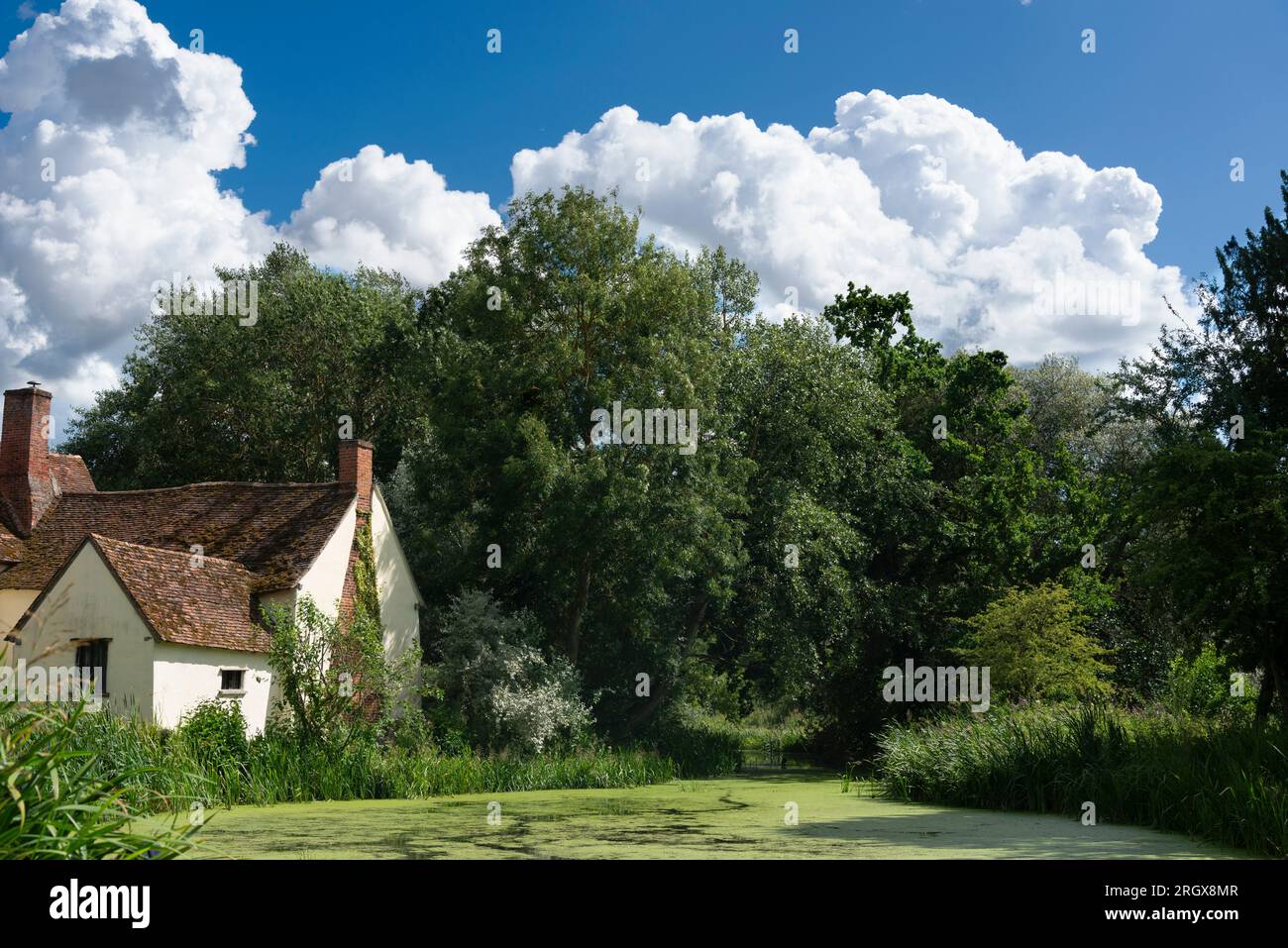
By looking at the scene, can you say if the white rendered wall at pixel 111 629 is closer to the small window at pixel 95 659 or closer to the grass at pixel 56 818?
the small window at pixel 95 659

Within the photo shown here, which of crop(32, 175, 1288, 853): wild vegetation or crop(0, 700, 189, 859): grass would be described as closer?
crop(0, 700, 189, 859): grass

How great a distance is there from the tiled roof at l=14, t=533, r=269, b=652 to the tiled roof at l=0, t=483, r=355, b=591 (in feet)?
2.79

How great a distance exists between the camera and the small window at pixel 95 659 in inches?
951

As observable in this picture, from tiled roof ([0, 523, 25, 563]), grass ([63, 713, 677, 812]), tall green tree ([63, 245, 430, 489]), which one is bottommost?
grass ([63, 713, 677, 812])

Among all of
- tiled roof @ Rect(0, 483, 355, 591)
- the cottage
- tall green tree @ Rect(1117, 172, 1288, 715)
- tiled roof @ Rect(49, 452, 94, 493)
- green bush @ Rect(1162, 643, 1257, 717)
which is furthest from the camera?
tiled roof @ Rect(49, 452, 94, 493)

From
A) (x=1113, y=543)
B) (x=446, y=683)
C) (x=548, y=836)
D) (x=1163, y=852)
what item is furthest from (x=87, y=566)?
(x=1113, y=543)

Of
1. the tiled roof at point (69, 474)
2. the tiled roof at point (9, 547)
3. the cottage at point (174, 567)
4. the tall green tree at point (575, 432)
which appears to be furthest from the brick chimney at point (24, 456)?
the tall green tree at point (575, 432)

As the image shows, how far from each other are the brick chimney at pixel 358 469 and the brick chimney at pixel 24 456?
29.1 feet

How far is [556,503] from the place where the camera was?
2920 centimetres

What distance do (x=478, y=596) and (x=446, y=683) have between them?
238cm

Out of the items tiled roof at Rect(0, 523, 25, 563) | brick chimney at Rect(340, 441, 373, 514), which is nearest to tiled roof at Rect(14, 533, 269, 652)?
brick chimney at Rect(340, 441, 373, 514)

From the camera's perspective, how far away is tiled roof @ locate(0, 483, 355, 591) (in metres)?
28.7

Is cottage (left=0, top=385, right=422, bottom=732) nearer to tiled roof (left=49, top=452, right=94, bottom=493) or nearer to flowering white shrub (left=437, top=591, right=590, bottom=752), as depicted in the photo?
tiled roof (left=49, top=452, right=94, bottom=493)
